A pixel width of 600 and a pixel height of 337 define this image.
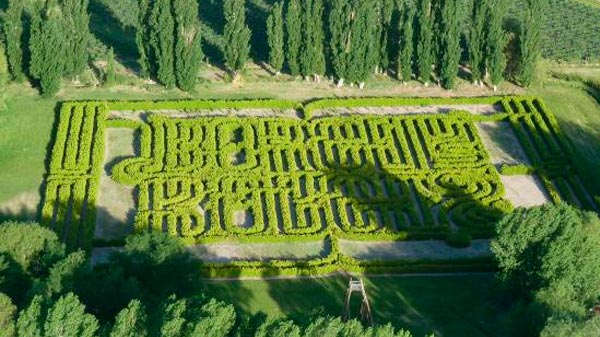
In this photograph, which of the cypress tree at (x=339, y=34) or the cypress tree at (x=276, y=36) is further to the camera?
the cypress tree at (x=276, y=36)

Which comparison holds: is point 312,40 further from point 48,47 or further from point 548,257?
point 548,257

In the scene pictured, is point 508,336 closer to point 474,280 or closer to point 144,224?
point 474,280

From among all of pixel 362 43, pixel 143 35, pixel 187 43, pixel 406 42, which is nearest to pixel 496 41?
pixel 406 42

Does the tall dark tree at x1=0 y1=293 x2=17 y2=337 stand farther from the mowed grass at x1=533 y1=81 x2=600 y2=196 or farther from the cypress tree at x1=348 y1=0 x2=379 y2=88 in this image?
the mowed grass at x1=533 y1=81 x2=600 y2=196

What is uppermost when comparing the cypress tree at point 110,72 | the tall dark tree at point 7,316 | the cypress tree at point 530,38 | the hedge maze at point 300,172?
the cypress tree at point 110,72

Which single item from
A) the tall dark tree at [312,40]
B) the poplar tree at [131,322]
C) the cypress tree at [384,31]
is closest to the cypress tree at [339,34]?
the tall dark tree at [312,40]

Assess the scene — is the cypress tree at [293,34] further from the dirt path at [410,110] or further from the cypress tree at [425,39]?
the cypress tree at [425,39]

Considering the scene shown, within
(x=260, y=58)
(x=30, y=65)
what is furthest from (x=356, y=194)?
(x=30, y=65)
